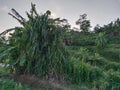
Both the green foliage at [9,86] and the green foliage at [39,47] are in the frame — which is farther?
the green foliage at [39,47]

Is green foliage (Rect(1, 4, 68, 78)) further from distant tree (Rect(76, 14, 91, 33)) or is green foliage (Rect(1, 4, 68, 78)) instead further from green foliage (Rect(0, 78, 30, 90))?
distant tree (Rect(76, 14, 91, 33))

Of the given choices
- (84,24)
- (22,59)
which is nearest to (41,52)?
(22,59)

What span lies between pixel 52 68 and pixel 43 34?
125 centimetres

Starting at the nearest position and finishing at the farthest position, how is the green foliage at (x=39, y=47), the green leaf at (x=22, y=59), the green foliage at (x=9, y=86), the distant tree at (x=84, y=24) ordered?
the green foliage at (x=9, y=86)
the green leaf at (x=22, y=59)
the green foliage at (x=39, y=47)
the distant tree at (x=84, y=24)

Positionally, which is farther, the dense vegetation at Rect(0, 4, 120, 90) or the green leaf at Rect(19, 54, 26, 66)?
the dense vegetation at Rect(0, 4, 120, 90)

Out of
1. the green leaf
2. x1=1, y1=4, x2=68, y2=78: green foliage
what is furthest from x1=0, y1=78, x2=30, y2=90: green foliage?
x1=1, y1=4, x2=68, y2=78: green foliage

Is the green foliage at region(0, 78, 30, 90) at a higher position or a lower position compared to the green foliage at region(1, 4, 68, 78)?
lower

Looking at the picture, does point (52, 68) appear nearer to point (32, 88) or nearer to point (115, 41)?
point (32, 88)

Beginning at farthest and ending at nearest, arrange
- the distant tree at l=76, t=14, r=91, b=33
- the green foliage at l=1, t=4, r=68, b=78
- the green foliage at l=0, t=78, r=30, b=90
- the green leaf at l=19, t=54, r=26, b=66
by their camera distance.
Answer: the distant tree at l=76, t=14, r=91, b=33 < the green foliage at l=1, t=4, r=68, b=78 < the green leaf at l=19, t=54, r=26, b=66 < the green foliage at l=0, t=78, r=30, b=90

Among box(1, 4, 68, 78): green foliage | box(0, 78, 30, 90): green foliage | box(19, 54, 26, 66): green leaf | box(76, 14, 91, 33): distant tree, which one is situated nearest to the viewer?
box(0, 78, 30, 90): green foliage

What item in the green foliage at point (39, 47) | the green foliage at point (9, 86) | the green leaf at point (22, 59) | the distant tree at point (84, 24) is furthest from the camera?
the distant tree at point (84, 24)

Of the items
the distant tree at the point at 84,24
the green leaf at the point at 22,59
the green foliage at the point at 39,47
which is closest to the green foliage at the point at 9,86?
the green leaf at the point at 22,59

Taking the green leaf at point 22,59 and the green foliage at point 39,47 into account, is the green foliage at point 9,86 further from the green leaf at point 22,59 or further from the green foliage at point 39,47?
the green foliage at point 39,47

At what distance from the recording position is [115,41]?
5041cm
